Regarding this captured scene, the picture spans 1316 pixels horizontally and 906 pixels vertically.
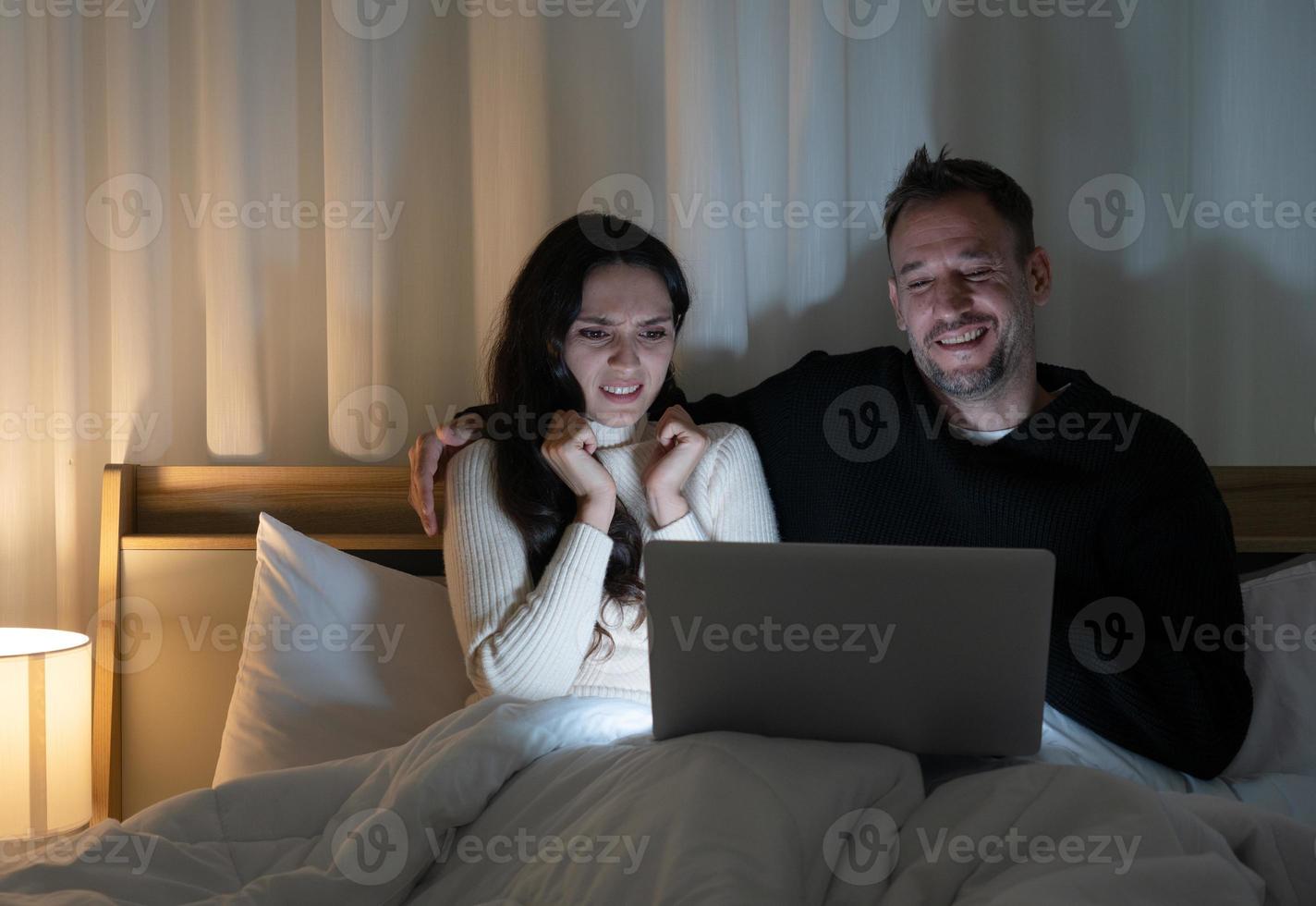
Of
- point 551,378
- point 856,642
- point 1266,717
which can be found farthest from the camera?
point 551,378

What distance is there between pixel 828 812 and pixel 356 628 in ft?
3.37

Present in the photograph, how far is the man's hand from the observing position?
5.71 ft

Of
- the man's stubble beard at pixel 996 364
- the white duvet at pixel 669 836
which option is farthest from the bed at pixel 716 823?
the man's stubble beard at pixel 996 364

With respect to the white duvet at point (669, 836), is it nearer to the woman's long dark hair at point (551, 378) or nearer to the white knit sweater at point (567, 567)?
the white knit sweater at point (567, 567)

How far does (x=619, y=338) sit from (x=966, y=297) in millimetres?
545

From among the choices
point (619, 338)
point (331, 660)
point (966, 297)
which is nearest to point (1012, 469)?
point (966, 297)

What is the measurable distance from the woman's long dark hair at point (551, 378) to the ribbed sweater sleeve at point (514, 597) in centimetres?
4

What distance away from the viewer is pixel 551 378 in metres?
1.77

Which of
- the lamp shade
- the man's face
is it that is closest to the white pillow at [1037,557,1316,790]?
the man's face

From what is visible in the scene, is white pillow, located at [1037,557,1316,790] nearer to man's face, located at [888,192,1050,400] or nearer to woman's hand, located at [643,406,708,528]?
man's face, located at [888,192,1050,400]

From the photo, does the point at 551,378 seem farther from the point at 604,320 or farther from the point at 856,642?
the point at 856,642

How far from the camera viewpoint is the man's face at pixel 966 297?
1.65 m

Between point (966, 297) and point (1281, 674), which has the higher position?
point (966, 297)

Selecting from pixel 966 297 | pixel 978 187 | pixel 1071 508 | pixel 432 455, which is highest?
pixel 978 187
